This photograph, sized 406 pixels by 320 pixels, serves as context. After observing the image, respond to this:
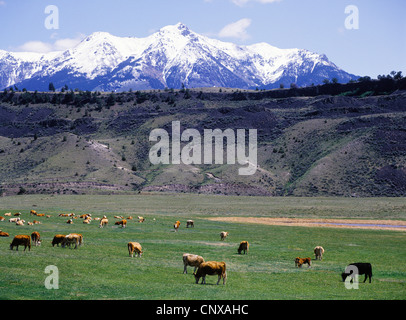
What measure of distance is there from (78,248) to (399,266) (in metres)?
22.5

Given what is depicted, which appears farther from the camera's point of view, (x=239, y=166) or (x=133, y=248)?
(x=239, y=166)

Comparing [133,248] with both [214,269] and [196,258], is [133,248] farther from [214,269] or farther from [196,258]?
[214,269]

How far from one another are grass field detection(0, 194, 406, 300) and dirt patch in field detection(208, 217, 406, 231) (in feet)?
16.5

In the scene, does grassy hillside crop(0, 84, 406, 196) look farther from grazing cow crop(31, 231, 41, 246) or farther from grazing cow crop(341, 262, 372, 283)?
grazing cow crop(341, 262, 372, 283)

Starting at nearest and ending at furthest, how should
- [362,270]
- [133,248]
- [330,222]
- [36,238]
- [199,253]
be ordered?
[362,270] → [133,248] → [36,238] → [199,253] → [330,222]

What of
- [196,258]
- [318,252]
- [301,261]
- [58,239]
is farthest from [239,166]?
[196,258]

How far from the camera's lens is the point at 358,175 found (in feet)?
381

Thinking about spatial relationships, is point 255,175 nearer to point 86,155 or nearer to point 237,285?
point 86,155

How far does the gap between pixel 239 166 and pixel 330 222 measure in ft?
207

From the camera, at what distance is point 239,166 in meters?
133

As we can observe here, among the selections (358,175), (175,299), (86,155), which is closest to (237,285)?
(175,299)

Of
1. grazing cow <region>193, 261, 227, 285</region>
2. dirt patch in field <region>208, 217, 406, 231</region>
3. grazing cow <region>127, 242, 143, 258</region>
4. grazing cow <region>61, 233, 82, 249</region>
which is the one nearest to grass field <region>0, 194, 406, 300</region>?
grazing cow <region>193, 261, 227, 285</region>

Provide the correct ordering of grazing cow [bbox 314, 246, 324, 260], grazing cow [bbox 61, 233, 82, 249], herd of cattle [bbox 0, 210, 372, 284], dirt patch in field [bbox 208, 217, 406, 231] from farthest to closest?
1. dirt patch in field [bbox 208, 217, 406, 231]
2. grazing cow [bbox 314, 246, 324, 260]
3. grazing cow [bbox 61, 233, 82, 249]
4. herd of cattle [bbox 0, 210, 372, 284]

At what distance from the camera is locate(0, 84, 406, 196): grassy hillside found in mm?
116562
